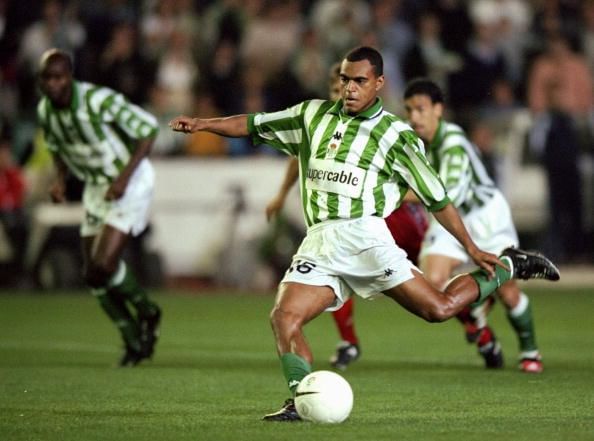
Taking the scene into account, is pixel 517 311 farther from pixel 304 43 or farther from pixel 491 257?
pixel 304 43

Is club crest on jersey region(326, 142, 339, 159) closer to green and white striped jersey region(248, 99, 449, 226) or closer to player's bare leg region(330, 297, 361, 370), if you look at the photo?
green and white striped jersey region(248, 99, 449, 226)

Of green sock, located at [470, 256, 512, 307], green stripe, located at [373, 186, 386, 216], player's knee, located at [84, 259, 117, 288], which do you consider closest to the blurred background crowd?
player's knee, located at [84, 259, 117, 288]

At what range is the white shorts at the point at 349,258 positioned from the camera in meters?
8.15

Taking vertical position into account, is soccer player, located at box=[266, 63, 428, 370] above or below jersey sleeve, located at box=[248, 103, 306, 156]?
below

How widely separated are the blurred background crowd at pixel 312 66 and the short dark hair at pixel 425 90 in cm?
834

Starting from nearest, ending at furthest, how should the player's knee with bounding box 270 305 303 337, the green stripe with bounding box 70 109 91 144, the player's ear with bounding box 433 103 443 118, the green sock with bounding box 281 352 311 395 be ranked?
1. the green sock with bounding box 281 352 311 395
2. the player's knee with bounding box 270 305 303 337
3. the player's ear with bounding box 433 103 443 118
4. the green stripe with bounding box 70 109 91 144

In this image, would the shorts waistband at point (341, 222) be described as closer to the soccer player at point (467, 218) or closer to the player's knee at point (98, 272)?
the soccer player at point (467, 218)

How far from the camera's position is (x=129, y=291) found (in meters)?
11.5

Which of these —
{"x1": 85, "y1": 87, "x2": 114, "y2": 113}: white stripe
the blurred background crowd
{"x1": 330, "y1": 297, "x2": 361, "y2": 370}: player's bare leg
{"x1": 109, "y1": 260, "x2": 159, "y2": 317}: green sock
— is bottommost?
{"x1": 330, "y1": 297, "x2": 361, "y2": 370}: player's bare leg

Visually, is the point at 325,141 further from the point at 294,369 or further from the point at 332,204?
the point at 294,369

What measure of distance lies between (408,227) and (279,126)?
2.95 meters

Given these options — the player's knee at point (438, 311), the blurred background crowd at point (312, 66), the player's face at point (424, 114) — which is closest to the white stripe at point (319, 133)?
the player's knee at point (438, 311)

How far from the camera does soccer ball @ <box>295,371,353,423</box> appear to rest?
754 centimetres

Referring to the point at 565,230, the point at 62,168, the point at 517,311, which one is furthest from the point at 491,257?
the point at 565,230
